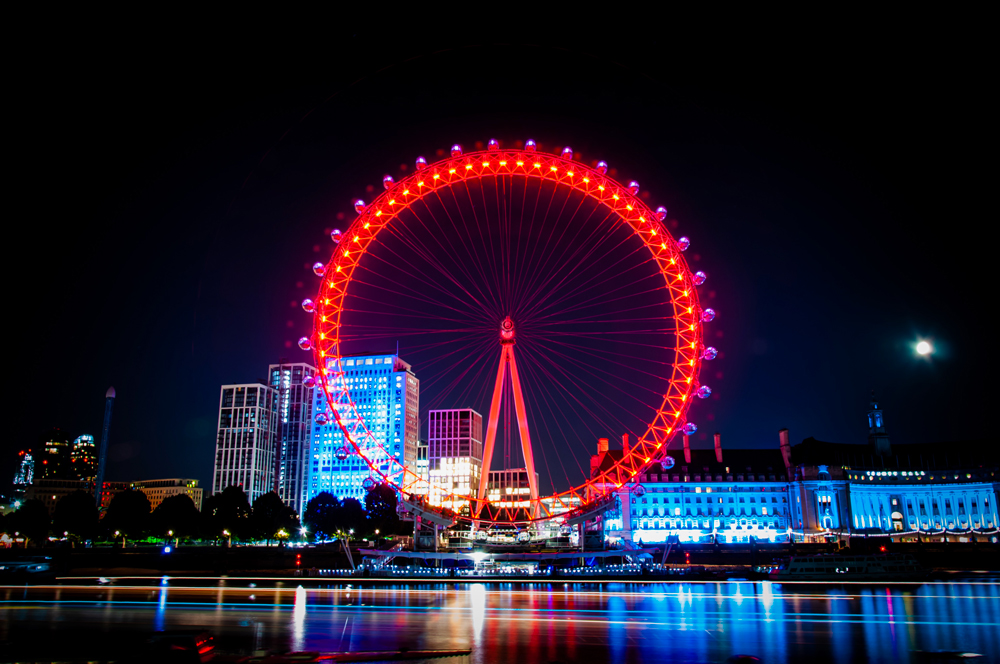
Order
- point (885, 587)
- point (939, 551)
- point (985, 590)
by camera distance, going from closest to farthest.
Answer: point (985, 590), point (885, 587), point (939, 551)

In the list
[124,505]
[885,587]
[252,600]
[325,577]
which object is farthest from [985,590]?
[124,505]

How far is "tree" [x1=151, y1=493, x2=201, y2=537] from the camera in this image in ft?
301

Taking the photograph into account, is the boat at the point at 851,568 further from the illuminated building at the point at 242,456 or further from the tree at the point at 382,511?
the illuminated building at the point at 242,456

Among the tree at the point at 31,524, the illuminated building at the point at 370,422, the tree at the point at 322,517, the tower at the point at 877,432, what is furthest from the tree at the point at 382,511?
the tower at the point at 877,432

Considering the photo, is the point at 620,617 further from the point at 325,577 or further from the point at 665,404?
the point at 325,577

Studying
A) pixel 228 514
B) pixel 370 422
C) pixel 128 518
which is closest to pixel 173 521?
pixel 128 518

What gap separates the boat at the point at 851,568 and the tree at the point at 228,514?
70159 mm

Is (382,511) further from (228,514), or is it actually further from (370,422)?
(370,422)

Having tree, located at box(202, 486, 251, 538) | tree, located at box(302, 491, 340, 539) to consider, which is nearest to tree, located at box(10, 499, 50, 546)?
tree, located at box(202, 486, 251, 538)

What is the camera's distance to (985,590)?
4262 cm

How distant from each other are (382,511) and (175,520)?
29.9 meters

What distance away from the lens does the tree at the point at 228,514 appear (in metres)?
93.3

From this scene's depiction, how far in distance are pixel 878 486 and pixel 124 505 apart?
112m

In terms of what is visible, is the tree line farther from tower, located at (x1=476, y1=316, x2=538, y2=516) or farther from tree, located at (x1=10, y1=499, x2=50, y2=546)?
tower, located at (x1=476, y1=316, x2=538, y2=516)
